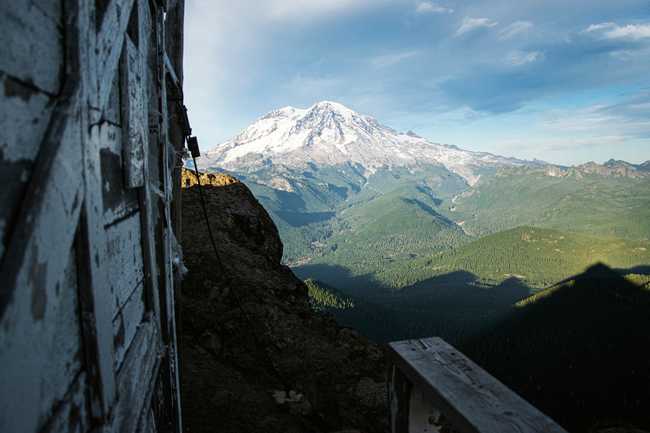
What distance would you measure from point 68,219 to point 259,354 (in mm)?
9192

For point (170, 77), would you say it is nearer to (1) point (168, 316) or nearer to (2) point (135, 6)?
(2) point (135, 6)

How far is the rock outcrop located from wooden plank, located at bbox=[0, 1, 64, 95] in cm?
703

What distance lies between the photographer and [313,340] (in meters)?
10.7

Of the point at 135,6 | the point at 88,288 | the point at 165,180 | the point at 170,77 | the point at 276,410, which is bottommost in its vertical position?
the point at 276,410

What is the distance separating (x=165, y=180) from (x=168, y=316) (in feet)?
5.33

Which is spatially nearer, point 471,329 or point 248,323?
point 248,323

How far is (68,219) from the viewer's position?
1.25 meters

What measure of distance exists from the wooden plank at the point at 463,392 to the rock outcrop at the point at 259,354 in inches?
244

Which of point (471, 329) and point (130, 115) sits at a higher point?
point (130, 115)

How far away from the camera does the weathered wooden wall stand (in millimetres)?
935

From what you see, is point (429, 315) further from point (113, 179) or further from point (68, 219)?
point (68, 219)

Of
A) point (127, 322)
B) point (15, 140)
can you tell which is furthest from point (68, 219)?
point (127, 322)

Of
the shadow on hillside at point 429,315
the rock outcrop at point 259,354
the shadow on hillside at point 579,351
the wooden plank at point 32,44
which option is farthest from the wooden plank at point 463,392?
the shadow on hillside at point 429,315

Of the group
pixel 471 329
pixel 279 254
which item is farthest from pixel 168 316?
pixel 471 329
